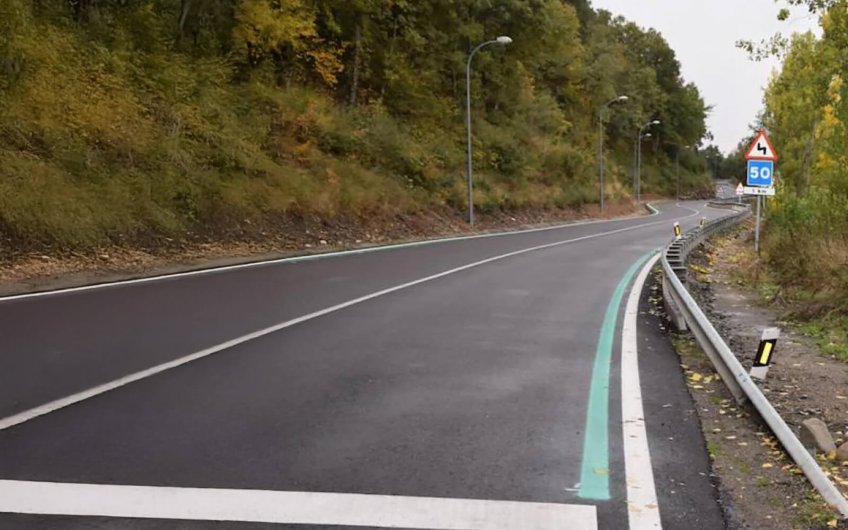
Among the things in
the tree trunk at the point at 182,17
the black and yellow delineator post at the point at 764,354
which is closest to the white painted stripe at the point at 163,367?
the black and yellow delineator post at the point at 764,354

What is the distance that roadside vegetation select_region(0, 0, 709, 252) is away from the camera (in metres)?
16.2

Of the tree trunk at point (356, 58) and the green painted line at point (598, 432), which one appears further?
the tree trunk at point (356, 58)

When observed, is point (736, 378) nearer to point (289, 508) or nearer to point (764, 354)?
point (764, 354)

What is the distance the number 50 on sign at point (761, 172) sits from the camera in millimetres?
16859

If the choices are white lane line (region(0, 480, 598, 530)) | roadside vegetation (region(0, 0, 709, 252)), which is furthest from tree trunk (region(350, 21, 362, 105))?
white lane line (region(0, 480, 598, 530))

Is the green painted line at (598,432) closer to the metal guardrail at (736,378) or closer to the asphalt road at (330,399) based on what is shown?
the asphalt road at (330,399)

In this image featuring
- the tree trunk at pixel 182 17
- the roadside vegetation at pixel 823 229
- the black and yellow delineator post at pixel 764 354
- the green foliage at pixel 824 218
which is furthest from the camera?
the tree trunk at pixel 182 17

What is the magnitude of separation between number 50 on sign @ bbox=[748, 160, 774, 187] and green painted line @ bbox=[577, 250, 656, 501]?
10.1 metres

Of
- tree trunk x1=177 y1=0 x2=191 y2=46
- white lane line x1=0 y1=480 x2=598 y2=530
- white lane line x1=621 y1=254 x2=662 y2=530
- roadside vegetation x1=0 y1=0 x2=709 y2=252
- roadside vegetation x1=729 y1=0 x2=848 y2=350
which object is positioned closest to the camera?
white lane line x1=0 y1=480 x2=598 y2=530

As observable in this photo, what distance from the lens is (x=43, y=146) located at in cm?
1606

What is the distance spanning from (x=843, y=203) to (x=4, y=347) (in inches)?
570

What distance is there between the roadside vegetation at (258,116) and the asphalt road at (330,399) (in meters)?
5.74

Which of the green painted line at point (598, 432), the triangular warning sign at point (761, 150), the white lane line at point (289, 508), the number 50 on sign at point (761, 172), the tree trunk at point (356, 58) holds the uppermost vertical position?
the tree trunk at point (356, 58)

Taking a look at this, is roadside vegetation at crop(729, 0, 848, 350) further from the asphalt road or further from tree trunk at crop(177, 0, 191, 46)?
tree trunk at crop(177, 0, 191, 46)
